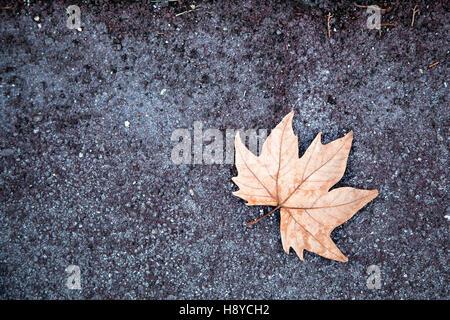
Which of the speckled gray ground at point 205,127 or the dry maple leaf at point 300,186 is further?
the speckled gray ground at point 205,127

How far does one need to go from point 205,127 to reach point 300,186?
585 mm

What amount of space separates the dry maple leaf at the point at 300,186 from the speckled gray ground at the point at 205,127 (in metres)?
0.14

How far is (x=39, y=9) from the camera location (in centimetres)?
176

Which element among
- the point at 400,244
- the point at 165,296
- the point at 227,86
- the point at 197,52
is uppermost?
the point at 197,52

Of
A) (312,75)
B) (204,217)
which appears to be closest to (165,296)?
(204,217)

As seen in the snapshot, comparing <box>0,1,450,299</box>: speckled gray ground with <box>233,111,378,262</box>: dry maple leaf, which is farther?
<box>0,1,450,299</box>: speckled gray ground

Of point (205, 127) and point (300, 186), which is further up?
point (205, 127)

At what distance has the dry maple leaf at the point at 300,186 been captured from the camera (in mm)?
1615

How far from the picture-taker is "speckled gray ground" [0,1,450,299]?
177cm

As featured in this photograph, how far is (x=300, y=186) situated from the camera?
1618mm

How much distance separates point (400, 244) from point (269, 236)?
0.71 meters

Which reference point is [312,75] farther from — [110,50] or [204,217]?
[110,50]

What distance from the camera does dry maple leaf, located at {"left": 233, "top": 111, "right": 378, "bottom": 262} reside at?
1.62 meters

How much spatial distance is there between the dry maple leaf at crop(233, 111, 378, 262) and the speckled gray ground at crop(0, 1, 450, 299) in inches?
5.3
